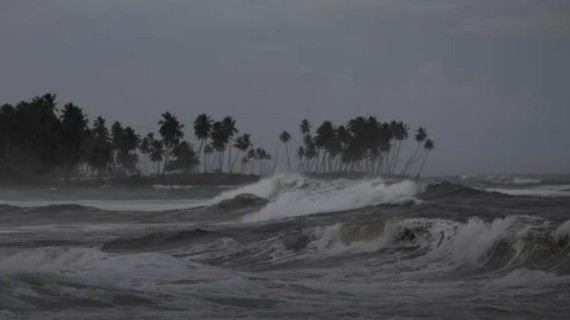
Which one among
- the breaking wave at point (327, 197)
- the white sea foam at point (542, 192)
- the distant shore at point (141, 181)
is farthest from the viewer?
the distant shore at point (141, 181)

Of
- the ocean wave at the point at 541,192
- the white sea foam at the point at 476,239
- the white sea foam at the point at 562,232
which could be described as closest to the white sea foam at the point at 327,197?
the ocean wave at the point at 541,192

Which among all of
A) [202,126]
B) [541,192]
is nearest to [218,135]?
[202,126]

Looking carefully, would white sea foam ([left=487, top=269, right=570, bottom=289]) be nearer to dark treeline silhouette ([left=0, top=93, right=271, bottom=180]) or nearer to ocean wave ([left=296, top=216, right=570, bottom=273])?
ocean wave ([left=296, top=216, right=570, bottom=273])

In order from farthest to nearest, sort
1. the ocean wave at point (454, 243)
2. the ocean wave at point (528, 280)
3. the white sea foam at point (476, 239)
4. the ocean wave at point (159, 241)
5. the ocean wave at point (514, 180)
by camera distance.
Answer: the ocean wave at point (514, 180) → the ocean wave at point (159, 241) → the white sea foam at point (476, 239) → the ocean wave at point (454, 243) → the ocean wave at point (528, 280)

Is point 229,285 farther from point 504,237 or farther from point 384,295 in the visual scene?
point 504,237

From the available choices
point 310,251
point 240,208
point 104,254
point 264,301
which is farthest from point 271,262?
point 240,208

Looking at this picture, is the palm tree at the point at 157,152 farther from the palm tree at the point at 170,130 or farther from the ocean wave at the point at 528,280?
the ocean wave at the point at 528,280

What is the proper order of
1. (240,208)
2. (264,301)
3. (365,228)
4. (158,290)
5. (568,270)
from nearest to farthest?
(264,301) < (158,290) < (568,270) < (365,228) < (240,208)

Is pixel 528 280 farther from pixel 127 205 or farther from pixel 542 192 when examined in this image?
pixel 542 192

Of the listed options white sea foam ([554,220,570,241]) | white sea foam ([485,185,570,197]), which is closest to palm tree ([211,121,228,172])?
white sea foam ([485,185,570,197])

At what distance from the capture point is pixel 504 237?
1540cm

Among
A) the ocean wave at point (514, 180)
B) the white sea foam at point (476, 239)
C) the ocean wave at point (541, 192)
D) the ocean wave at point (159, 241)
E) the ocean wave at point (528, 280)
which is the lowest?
the ocean wave at point (159, 241)

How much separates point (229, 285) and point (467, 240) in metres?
5.55

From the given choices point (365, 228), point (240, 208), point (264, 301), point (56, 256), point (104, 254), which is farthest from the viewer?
point (240, 208)
